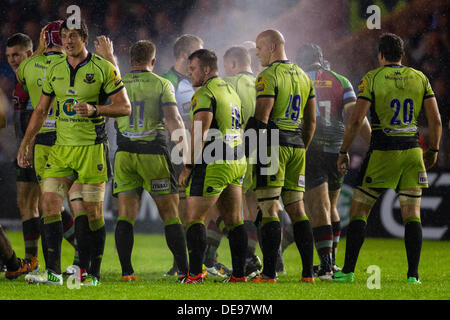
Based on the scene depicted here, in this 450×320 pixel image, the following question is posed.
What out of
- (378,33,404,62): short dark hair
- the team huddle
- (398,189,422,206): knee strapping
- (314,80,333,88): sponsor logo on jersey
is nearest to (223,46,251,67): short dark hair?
(314,80,333,88): sponsor logo on jersey

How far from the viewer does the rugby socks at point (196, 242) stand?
5965 mm

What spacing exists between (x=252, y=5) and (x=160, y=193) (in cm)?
895

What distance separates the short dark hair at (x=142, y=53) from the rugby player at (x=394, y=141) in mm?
1888

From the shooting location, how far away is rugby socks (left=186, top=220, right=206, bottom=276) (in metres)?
5.96

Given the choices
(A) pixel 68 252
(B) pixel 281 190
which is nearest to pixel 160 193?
(B) pixel 281 190

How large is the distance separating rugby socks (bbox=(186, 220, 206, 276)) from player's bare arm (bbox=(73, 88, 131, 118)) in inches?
42.4

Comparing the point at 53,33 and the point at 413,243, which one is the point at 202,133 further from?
the point at 413,243

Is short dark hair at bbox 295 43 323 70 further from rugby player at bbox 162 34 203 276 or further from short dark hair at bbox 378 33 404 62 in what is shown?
rugby player at bbox 162 34 203 276

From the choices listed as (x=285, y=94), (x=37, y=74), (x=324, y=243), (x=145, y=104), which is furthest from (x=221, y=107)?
(x=37, y=74)

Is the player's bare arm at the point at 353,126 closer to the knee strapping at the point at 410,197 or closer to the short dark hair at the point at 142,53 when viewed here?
the knee strapping at the point at 410,197

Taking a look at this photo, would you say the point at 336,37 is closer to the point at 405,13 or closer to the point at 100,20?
the point at 405,13

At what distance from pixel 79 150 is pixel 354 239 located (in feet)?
7.94

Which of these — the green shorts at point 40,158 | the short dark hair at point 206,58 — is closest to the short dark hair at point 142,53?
the short dark hair at point 206,58

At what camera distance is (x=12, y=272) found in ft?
21.7
